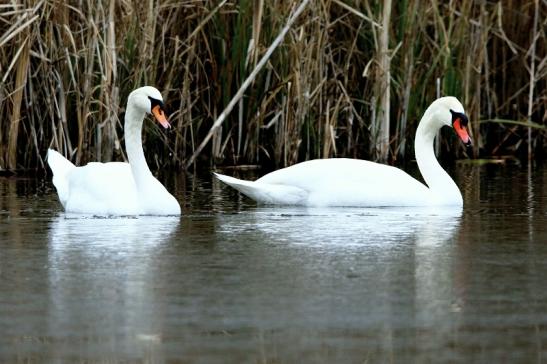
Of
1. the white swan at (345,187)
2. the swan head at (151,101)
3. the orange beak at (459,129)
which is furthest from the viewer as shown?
the orange beak at (459,129)

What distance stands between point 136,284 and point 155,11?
5.41 metres

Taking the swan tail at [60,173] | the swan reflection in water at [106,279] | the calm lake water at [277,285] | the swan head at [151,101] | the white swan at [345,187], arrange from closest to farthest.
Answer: the calm lake water at [277,285], the swan reflection in water at [106,279], the swan head at [151,101], the swan tail at [60,173], the white swan at [345,187]

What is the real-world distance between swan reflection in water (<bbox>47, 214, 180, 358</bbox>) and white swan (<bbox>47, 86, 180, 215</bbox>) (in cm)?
12

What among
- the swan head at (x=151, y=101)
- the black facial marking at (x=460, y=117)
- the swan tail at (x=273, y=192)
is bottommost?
the swan tail at (x=273, y=192)

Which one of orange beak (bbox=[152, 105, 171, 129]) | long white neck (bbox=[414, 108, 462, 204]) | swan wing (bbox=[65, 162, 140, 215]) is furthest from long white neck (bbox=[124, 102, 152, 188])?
long white neck (bbox=[414, 108, 462, 204])

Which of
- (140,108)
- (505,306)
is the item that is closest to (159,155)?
(140,108)

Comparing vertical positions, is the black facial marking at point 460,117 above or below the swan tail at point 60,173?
above

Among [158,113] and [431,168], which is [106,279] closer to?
[158,113]

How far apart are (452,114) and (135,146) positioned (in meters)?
2.44

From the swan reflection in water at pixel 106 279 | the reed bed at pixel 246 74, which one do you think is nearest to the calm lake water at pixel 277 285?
the swan reflection in water at pixel 106 279

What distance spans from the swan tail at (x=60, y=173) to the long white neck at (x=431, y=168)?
2.55 m

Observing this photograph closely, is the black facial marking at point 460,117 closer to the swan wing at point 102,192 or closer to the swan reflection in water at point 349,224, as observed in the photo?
the swan reflection in water at point 349,224

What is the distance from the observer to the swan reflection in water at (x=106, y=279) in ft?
17.2

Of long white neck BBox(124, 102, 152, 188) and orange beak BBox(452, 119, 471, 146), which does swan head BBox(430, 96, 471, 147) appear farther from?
long white neck BBox(124, 102, 152, 188)
